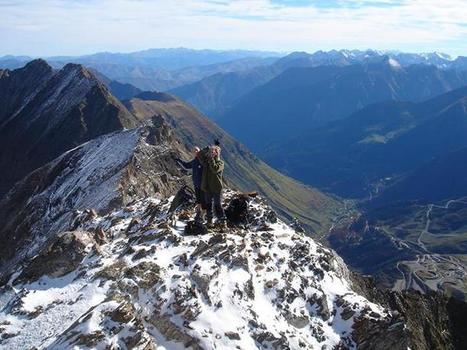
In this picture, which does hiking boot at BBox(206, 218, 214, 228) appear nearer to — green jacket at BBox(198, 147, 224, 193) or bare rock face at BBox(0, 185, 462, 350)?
bare rock face at BBox(0, 185, 462, 350)

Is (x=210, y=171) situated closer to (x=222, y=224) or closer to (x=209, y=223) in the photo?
(x=209, y=223)

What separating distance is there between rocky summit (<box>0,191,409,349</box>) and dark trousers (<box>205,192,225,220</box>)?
5.20 feet

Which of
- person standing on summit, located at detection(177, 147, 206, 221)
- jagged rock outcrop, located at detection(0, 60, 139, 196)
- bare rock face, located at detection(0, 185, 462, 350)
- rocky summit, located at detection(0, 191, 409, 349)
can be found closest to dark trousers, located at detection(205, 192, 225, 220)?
person standing on summit, located at detection(177, 147, 206, 221)

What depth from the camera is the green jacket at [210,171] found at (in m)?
39.6

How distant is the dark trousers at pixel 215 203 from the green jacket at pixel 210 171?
504mm

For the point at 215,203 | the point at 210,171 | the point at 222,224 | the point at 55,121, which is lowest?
the point at 55,121

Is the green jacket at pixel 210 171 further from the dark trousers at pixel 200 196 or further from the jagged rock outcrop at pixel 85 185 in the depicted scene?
the jagged rock outcrop at pixel 85 185

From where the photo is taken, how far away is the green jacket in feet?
130

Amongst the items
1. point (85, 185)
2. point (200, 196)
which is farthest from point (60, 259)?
point (85, 185)

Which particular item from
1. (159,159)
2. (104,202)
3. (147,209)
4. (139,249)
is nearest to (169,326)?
(139,249)

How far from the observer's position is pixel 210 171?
39.9 metres

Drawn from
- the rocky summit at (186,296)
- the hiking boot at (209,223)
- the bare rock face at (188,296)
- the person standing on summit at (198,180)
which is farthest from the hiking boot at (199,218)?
the rocky summit at (186,296)

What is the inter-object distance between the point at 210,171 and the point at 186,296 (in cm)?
1039

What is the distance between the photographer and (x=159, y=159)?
300ft
